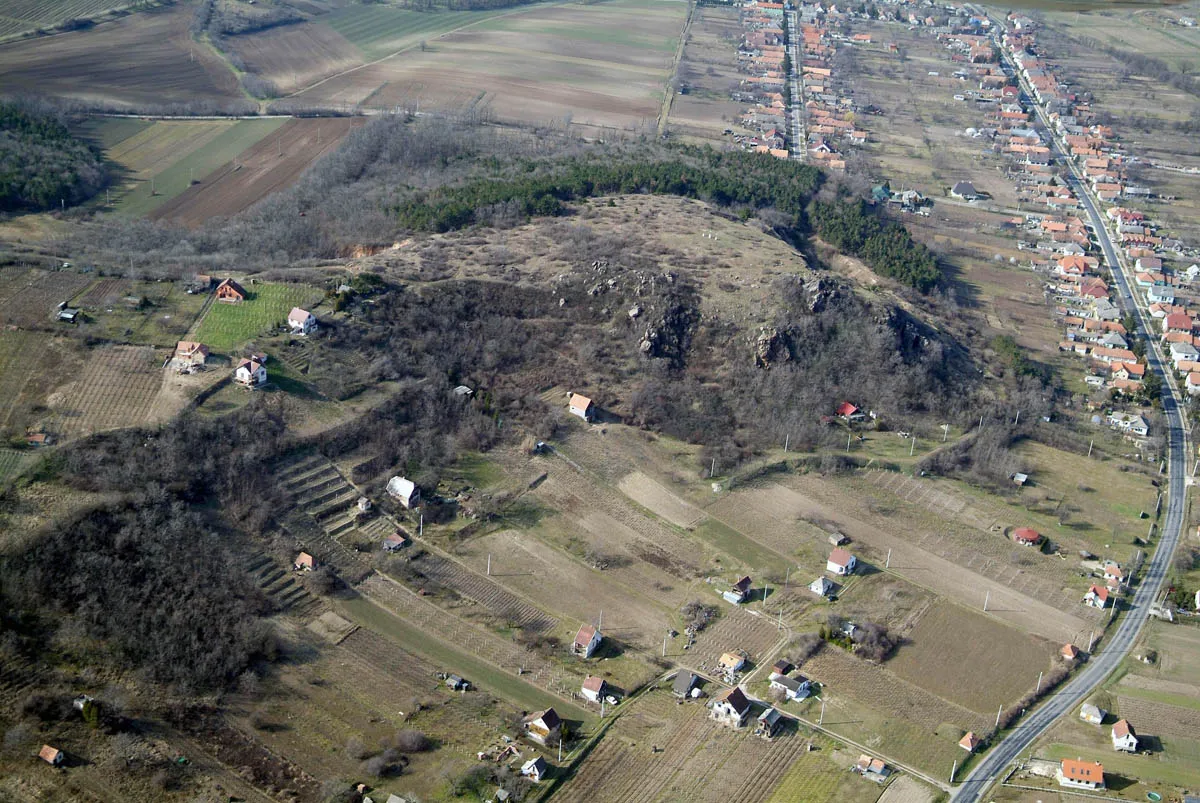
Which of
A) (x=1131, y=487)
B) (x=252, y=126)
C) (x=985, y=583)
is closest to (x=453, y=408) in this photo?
(x=985, y=583)

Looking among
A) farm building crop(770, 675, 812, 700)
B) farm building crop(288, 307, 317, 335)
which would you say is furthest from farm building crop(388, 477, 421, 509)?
farm building crop(770, 675, 812, 700)

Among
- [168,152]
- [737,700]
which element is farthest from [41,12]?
[737,700]

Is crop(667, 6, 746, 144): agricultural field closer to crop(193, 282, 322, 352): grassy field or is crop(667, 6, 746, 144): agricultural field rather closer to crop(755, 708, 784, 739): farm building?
crop(193, 282, 322, 352): grassy field

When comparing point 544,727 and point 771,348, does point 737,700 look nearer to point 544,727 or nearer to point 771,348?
point 544,727

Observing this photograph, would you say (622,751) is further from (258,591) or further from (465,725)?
(258,591)

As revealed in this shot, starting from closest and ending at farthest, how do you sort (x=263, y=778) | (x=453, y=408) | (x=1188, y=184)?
(x=263, y=778), (x=453, y=408), (x=1188, y=184)
